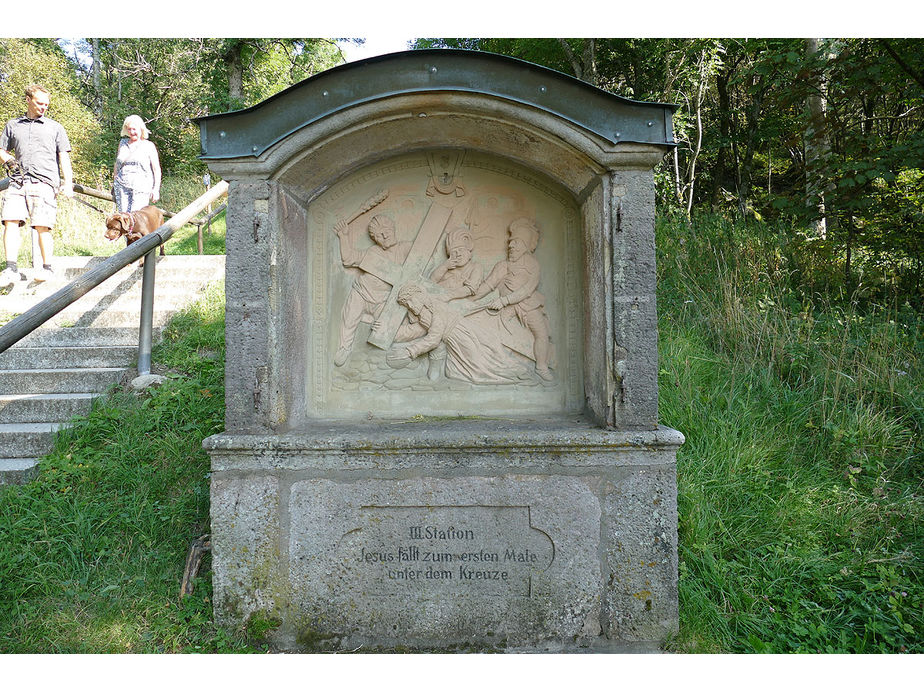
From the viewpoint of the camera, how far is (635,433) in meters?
2.61

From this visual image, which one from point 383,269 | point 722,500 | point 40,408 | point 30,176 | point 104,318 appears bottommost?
point 722,500

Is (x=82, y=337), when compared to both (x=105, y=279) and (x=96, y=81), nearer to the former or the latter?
(x=105, y=279)

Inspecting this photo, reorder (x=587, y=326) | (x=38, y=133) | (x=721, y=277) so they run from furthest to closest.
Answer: (x=38, y=133) < (x=721, y=277) < (x=587, y=326)

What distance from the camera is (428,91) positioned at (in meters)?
2.62

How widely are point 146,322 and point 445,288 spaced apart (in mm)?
2416

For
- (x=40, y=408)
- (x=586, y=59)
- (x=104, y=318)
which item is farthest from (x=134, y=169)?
(x=586, y=59)

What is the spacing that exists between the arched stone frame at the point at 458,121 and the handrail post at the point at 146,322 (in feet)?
6.07

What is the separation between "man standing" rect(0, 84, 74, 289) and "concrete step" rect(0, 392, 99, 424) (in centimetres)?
195

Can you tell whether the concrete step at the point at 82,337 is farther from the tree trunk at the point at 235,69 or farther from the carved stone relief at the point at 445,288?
the tree trunk at the point at 235,69

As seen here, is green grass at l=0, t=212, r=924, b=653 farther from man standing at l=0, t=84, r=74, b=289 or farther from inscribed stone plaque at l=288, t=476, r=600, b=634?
man standing at l=0, t=84, r=74, b=289

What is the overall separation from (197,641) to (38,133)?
514cm

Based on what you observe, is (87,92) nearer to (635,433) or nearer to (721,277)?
(721,277)

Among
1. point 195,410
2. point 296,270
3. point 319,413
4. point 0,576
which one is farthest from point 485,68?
point 0,576

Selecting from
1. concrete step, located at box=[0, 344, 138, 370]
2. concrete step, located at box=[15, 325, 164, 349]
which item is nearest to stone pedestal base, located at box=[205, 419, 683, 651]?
concrete step, located at box=[0, 344, 138, 370]
